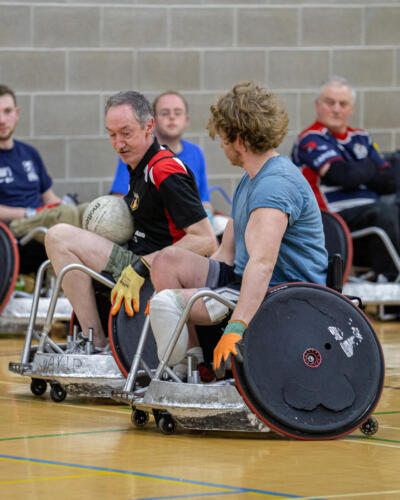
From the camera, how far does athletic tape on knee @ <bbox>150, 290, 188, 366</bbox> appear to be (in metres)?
3.79

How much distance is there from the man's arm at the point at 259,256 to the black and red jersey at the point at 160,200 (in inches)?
31.8

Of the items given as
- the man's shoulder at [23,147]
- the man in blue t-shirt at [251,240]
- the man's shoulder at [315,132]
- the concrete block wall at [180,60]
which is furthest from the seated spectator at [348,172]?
the man in blue t-shirt at [251,240]

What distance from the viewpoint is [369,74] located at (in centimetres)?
912

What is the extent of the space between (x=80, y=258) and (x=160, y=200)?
0.41 m

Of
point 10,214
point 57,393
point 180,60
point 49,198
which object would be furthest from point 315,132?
point 57,393

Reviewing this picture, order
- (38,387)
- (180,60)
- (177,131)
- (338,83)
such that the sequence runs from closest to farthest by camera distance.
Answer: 1. (38,387)
2. (177,131)
3. (338,83)
4. (180,60)

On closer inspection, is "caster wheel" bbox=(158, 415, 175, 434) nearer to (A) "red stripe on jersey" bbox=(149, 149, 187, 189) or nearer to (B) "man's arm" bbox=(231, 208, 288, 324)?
(B) "man's arm" bbox=(231, 208, 288, 324)

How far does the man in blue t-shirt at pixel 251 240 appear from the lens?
3658mm

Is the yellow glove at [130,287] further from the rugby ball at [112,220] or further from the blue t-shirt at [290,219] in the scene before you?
the blue t-shirt at [290,219]

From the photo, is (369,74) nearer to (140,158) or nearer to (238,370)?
(140,158)

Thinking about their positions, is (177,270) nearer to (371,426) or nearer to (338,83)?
(371,426)

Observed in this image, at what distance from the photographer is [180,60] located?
8.68 metres

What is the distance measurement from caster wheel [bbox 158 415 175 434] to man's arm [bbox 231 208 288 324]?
42cm

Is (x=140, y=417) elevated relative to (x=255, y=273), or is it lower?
lower
